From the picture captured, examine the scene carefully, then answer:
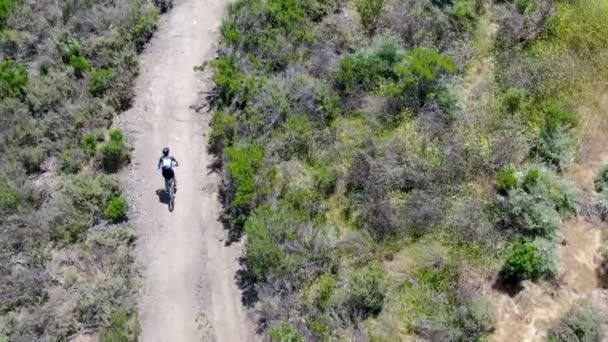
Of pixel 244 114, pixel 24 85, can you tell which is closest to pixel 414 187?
pixel 244 114

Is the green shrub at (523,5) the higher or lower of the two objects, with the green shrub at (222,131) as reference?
higher

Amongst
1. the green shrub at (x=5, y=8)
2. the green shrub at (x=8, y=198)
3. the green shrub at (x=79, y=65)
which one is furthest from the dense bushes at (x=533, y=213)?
the green shrub at (x=5, y=8)

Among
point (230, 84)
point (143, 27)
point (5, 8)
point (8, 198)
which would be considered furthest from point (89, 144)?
point (5, 8)

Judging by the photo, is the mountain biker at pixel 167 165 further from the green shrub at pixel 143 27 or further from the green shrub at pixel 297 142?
the green shrub at pixel 143 27

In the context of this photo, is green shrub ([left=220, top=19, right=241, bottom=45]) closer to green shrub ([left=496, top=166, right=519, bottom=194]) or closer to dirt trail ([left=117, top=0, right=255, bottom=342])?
dirt trail ([left=117, top=0, right=255, bottom=342])

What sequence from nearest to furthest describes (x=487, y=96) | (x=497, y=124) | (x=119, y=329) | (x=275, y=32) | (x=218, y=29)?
(x=119, y=329)
(x=497, y=124)
(x=487, y=96)
(x=275, y=32)
(x=218, y=29)

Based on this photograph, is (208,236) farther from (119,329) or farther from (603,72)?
(603,72)
